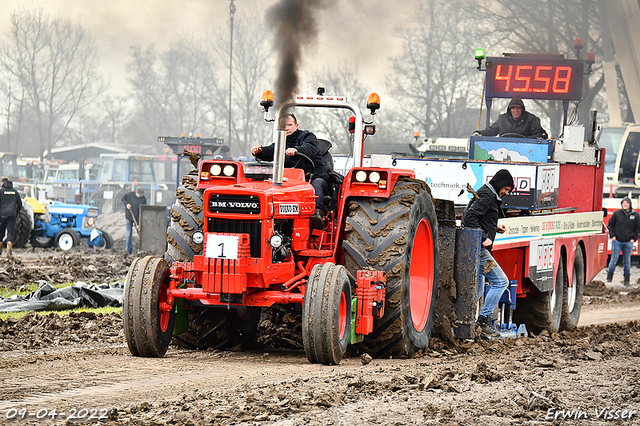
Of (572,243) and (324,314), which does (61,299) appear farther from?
(572,243)

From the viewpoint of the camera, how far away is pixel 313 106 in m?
7.43

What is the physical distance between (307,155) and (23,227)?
16.3 metres

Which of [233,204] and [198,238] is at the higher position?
[233,204]

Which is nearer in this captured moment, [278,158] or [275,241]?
[275,241]

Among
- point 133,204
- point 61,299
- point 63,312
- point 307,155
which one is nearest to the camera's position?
point 307,155

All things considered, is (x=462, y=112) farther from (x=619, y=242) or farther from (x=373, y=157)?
(x=373, y=157)

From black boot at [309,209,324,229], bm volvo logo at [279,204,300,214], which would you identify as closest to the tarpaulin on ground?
black boot at [309,209,324,229]

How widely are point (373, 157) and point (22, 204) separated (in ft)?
44.8

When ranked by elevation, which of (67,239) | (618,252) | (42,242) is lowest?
(42,242)

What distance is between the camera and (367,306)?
7004 millimetres

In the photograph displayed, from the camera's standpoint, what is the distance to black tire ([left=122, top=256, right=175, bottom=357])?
22.1ft

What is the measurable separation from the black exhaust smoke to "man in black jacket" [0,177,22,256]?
1353 centimetres

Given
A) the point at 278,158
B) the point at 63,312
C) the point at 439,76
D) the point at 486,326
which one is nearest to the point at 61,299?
the point at 63,312

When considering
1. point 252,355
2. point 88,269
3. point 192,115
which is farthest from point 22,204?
point 192,115
